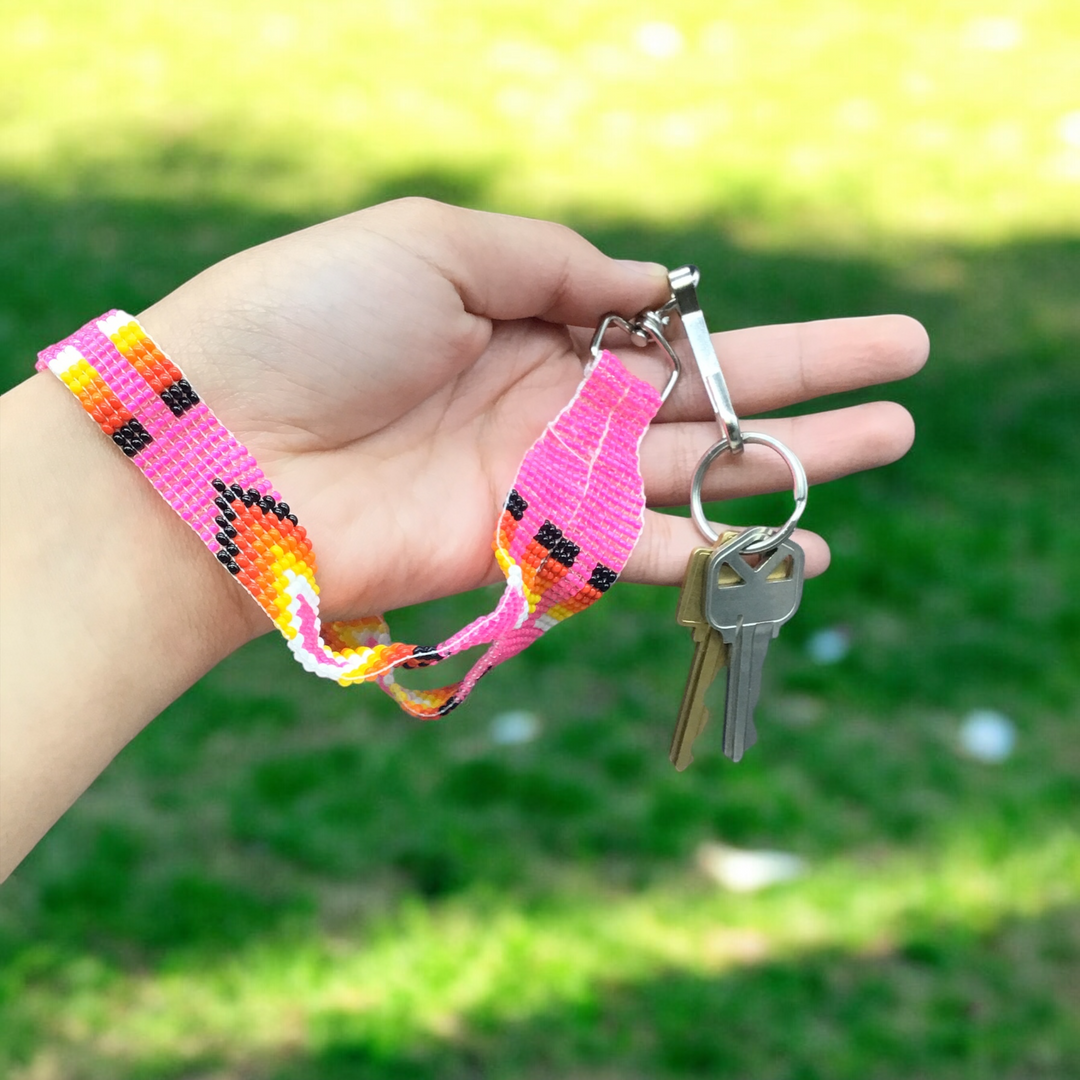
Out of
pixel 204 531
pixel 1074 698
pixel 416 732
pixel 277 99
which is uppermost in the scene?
pixel 204 531

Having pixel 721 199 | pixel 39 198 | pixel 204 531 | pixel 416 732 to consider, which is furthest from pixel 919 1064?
pixel 39 198

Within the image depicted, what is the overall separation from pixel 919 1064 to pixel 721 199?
3480 millimetres

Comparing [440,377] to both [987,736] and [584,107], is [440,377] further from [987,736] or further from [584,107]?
[584,107]

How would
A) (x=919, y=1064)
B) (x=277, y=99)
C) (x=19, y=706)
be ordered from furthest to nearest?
(x=277, y=99)
(x=919, y=1064)
(x=19, y=706)

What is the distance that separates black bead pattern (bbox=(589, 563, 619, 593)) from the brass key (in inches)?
Answer: 4.6

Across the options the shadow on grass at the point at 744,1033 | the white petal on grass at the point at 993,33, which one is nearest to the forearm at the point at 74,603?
the shadow on grass at the point at 744,1033

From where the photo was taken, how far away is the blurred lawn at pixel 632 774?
242cm

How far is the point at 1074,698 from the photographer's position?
121 inches

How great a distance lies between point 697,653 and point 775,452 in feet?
1.34

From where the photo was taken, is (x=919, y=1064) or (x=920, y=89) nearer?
(x=919, y=1064)

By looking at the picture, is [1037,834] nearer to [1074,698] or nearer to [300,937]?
[1074,698]

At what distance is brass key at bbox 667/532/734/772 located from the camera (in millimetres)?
1994

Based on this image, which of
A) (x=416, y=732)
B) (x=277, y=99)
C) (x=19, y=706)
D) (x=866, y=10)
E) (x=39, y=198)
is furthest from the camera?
(x=866, y=10)

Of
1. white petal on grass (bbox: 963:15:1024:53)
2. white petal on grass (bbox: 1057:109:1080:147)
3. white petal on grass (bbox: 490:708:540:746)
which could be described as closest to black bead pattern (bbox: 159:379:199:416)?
white petal on grass (bbox: 490:708:540:746)
